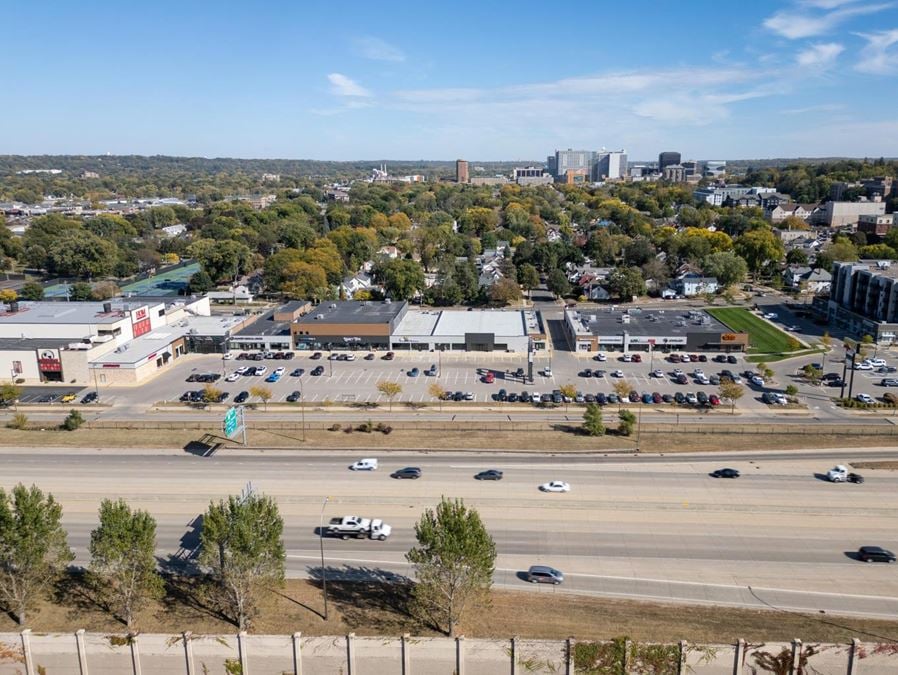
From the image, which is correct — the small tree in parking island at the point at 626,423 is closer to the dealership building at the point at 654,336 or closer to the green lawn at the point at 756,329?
the dealership building at the point at 654,336

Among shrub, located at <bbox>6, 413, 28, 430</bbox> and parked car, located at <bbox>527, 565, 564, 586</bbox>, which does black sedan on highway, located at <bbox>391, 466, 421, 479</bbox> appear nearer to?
parked car, located at <bbox>527, 565, 564, 586</bbox>

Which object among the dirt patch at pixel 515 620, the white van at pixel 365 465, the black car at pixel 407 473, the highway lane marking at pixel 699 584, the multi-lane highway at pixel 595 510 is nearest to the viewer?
the dirt patch at pixel 515 620

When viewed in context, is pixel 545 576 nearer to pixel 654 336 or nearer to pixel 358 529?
pixel 358 529

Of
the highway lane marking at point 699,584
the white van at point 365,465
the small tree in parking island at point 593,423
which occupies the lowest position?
the highway lane marking at point 699,584

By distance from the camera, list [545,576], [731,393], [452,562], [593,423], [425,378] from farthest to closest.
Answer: [425,378] < [731,393] < [593,423] < [545,576] < [452,562]

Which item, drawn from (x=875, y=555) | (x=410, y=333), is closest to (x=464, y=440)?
(x=875, y=555)

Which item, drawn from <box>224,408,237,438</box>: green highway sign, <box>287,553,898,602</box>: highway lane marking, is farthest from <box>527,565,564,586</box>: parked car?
<box>224,408,237,438</box>: green highway sign

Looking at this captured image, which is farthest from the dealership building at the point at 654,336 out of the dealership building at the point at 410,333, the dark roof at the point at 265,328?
the dark roof at the point at 265,328
